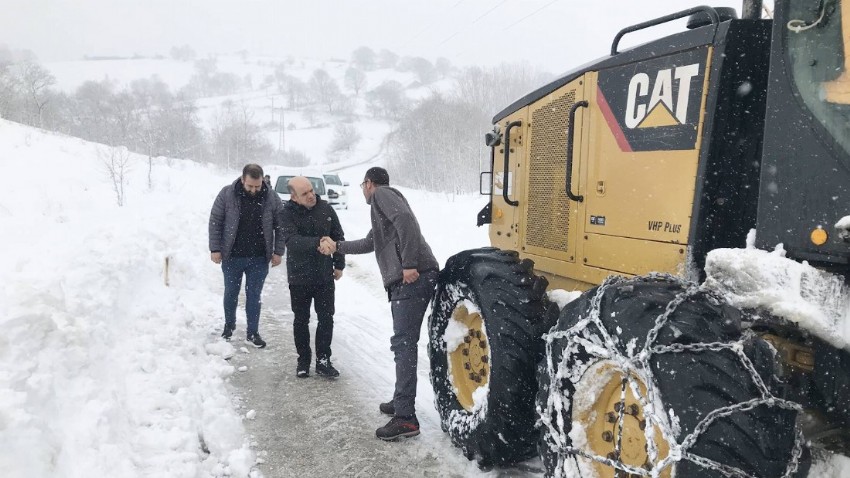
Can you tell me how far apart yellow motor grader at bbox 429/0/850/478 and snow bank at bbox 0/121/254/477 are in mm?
1712

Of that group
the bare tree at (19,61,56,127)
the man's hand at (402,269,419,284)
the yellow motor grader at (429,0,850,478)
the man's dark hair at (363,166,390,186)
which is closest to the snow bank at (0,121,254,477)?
the man's hand at (402,269,419,284)

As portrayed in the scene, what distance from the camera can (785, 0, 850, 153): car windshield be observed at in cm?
188

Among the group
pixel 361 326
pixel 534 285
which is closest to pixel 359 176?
pixel 361 326

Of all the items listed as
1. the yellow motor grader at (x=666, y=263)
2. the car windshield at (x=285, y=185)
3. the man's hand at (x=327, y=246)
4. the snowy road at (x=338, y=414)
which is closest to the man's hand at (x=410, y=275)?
the yellow motor grader at (x=666, y=263)

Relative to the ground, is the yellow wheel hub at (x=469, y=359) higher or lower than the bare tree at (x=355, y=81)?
lower

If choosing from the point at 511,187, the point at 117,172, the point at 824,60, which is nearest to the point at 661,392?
the point at 824,60

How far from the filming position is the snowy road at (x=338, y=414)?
3498 mm

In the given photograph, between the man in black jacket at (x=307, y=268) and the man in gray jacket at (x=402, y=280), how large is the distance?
39.5 inches

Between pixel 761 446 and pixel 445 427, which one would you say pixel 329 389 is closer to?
pixel 445 427

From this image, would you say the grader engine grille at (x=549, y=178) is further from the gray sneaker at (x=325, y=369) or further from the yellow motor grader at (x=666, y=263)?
the gray sneaker at (x=325, y=369)

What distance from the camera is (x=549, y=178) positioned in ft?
12.6

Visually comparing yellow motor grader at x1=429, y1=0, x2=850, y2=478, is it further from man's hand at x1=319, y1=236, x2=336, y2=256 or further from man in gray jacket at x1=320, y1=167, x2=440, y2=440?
man's hand at x1=319, y1=236, x2=336, y2=256

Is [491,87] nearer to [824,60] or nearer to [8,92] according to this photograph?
[8,92]

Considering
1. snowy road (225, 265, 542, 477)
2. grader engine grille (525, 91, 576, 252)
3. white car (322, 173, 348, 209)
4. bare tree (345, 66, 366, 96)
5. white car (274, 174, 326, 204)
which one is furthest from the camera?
bare tree (345, 66, 366, 96)
